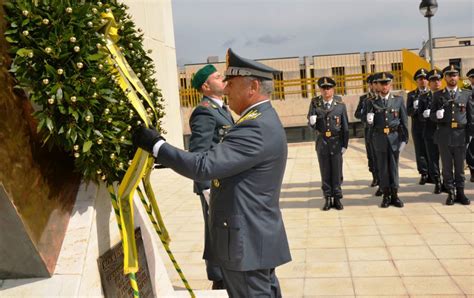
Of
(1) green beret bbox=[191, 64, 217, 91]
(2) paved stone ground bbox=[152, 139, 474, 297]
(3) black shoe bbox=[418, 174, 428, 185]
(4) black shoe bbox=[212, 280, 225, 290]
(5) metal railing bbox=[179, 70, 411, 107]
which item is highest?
(5) metal railing bbox=[179, 70, 411, 107]

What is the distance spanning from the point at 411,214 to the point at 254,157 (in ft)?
14.3

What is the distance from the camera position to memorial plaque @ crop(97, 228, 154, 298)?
2266mm

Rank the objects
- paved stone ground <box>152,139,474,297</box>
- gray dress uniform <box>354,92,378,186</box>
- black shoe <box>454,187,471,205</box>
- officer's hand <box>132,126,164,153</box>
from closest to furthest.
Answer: officer's hand <box>132,126,164,153</box> < paved stone ground <box>152,139,474,297</box> < black shoe <box>454,187,471,205</box> < gray dress uniform <box>354,92,378,186</box>

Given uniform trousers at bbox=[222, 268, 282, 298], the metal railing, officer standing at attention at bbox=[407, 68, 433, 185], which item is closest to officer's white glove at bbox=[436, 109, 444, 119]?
officer standing at attention at bbox=[407, 68, 433, 185]

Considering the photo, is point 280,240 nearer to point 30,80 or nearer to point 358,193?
point 30,80

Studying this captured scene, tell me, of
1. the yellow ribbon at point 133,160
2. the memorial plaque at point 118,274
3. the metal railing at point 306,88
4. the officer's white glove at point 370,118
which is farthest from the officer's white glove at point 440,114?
the metal railing at point 306,88

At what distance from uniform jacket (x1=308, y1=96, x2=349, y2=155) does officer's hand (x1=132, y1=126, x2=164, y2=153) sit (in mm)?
4514

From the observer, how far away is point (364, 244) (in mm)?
4688

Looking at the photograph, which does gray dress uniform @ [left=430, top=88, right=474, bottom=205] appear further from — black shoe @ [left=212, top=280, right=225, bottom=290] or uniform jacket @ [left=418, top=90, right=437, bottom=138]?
black shoe @ [left=212, top=280, right=225, bottom=290]

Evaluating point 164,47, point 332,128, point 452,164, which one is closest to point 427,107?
point 452,164

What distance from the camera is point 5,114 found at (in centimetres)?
174

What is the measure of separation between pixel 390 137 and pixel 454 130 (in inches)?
33.4

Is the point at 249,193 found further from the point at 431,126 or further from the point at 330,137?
the point at 431,126

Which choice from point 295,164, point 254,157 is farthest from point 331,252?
point 295,164
